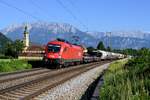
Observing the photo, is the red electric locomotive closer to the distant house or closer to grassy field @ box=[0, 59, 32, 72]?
grassy field @ box=[0, 59, 32, 72]

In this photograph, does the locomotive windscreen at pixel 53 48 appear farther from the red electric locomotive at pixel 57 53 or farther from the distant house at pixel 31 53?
the distant house at pixel 31 53

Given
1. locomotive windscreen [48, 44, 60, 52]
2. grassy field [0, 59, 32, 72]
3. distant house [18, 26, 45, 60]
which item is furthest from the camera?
distant house [18, 26, 45, 60]

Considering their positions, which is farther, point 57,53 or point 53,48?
point 53,48

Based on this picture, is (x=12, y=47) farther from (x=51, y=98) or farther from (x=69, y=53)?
(x=51, y=98)

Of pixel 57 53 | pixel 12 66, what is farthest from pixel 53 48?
pixel 12 66

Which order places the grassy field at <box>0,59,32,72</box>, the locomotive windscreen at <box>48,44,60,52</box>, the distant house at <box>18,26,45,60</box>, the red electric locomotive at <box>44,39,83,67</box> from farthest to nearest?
the distant house at <box>18,26,45,60</box> → the locomotive windscreen at <box>48,44,60,52</box> → the red electric locomotive at <box>44,39,83,67</box> → the grassy field at <box>0,59,32,72</box>

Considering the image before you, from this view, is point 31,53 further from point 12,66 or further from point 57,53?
point 12,66

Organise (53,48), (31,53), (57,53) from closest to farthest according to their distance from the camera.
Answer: (57,53) → (53,48) → (31,53)

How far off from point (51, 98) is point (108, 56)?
279ft

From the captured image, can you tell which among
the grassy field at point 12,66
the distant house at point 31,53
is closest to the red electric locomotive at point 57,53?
the grassy field at point 12,66

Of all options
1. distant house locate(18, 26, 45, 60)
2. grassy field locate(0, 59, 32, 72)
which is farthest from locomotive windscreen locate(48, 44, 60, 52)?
distant house locate(18, 26, 45, 60)

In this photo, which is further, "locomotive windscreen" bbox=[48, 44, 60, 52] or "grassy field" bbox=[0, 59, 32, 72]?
"locomotive windscreen" bbox=[48, 44, 60, 52]

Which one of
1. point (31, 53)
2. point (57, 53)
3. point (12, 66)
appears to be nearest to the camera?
point (12, 66)

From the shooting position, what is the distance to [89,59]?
7300 centimetres
